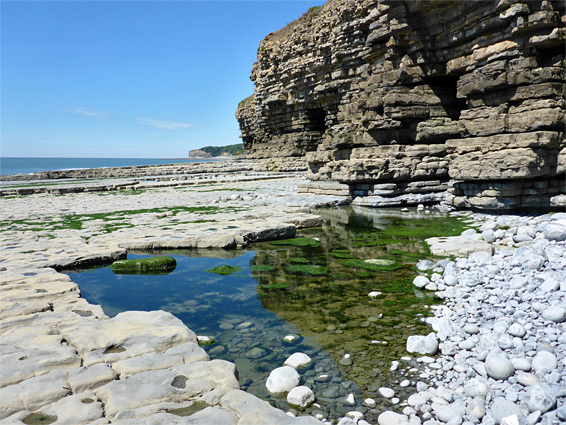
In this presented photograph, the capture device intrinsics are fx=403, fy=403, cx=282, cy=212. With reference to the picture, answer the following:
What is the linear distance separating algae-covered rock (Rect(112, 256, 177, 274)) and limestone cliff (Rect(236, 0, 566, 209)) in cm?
676

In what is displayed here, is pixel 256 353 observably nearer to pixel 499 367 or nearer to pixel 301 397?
pixel 301 397

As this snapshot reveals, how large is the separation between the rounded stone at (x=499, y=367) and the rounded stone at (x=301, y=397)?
4.17 feet

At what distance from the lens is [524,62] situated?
8.23 metres

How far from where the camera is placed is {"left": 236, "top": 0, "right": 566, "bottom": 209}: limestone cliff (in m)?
8.02

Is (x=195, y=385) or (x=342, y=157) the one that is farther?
(x=342, y=157)

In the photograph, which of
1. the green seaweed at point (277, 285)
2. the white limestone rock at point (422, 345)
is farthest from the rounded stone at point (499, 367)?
the green seaweed at point (277, 285)

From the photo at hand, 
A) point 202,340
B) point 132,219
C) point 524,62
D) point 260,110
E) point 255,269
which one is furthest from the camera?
point 260,110

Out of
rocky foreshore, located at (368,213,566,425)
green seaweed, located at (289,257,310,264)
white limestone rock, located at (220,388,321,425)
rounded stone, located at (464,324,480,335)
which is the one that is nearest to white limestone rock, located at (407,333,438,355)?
rocky foreshore, located at (368,213,566,425)

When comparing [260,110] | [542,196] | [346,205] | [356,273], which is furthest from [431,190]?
[260,110]

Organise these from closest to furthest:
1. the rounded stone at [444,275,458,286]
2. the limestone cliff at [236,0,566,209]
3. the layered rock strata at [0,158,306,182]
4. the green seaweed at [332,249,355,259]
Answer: the rounded stone at [444,275,458,286] < the green seaweed at [332,249,355,259] < the limestone cliff at [236,0,566,209] < the layered rock strata at [0,158,306,182]

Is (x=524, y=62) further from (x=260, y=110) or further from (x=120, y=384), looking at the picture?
(x=260, y=110)

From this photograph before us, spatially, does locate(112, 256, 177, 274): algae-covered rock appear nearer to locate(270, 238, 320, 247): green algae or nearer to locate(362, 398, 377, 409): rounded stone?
locate(270, 238, 320, 247): green algae

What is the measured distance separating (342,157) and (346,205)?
1.86 metres

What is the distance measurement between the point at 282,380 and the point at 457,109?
36.7 ft
